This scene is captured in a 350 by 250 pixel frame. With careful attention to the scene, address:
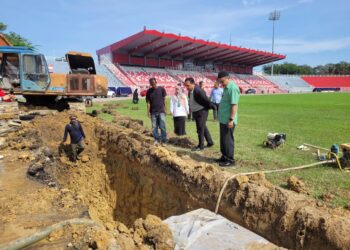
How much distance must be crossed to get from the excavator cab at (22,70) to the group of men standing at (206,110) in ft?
21.7

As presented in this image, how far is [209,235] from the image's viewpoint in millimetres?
2707

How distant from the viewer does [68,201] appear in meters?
4.76

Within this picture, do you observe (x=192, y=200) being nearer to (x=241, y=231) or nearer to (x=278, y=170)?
(x=278, y=170)

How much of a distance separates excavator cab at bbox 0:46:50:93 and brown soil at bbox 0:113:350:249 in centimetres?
298

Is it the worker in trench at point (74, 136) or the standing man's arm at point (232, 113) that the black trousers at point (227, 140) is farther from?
the worker in trench at point (74, 136)

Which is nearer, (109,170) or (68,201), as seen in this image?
(68,201)

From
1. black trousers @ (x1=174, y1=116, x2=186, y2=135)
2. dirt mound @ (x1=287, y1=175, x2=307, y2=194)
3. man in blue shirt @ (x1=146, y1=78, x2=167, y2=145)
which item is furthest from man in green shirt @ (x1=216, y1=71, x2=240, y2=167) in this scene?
black trousers @ (x1=174, y1=116, x2=186, y2=135)

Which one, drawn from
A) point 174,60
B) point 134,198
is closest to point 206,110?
point 134,198

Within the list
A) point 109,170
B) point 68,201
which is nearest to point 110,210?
point 109,170

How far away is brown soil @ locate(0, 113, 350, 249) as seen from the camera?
3.15m

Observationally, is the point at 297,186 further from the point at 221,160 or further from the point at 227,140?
the point at 221,160

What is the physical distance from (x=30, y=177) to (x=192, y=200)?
11.2ft

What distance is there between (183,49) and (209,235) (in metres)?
53.4

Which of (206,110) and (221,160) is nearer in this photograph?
(221,160)
